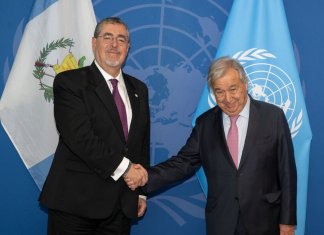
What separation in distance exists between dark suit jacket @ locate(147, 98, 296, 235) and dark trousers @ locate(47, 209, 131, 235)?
54 centimetres

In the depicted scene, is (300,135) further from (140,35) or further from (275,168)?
(140,35)

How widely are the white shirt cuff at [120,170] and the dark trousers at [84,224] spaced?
23cm

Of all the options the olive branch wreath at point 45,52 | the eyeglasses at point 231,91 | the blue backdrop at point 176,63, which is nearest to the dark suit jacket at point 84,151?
the eyeglasses at point 231,91

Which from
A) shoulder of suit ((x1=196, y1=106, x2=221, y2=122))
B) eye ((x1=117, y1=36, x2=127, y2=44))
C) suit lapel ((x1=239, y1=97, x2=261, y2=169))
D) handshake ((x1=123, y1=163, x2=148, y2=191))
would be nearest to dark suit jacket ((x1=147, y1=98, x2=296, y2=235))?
suit lapel ((x1=239, y1=97, x2=261, y2=169))

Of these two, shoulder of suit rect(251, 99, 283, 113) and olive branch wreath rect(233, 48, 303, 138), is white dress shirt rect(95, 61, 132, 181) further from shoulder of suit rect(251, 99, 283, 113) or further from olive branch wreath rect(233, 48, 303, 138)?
olive branch wreath rect(233, 48, 303, 138)

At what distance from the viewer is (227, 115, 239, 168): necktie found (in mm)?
2006

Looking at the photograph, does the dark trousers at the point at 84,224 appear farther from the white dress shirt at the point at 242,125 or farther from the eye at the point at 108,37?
the eye at the point at 108,37

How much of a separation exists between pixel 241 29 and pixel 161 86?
728 millimetres

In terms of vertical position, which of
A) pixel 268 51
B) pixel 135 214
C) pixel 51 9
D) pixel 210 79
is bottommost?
pixel 135 214

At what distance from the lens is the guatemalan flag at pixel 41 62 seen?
8.73 ft

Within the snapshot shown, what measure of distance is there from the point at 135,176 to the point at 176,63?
Answer: 3.50 feet

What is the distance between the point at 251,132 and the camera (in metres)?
1.98

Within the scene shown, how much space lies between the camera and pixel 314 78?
108 inches

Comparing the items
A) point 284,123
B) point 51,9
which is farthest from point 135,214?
point 51,9
